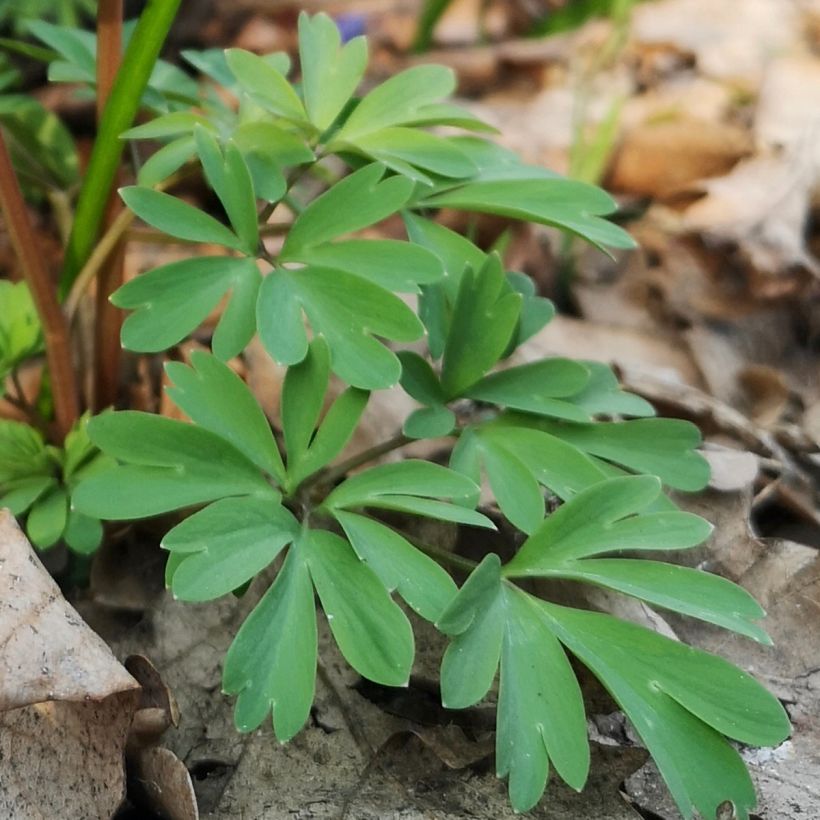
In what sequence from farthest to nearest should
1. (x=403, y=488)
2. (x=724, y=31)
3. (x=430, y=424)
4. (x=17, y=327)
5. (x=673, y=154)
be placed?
(x=724, y=31)
(x=673, y=154)
(x=17, y=327)
(x=430, y=424)
(x=403, y=488)

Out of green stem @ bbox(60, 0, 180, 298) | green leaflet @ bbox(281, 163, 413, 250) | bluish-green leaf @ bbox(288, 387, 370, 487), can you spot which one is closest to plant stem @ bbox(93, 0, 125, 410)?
green stem @ bbox(60, 0, 180, 298)

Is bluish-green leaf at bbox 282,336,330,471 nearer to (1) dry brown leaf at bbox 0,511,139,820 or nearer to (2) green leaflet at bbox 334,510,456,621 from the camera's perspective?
(2) green leaflet at bbox 334,510,456,621

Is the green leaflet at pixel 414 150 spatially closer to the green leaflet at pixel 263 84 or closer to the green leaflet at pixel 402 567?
the green leaflet at pixel 263 84

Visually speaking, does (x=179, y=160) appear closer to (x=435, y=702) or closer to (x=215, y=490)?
(x=215, y=490)

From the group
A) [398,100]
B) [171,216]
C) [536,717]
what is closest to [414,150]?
[398,100]

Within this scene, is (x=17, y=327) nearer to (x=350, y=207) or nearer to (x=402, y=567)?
(x=350, y=207)

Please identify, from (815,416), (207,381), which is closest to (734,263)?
(815,416)

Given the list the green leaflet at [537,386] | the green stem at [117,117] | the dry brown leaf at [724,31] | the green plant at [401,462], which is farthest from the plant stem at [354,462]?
the dry brown leaf at [724,31]
